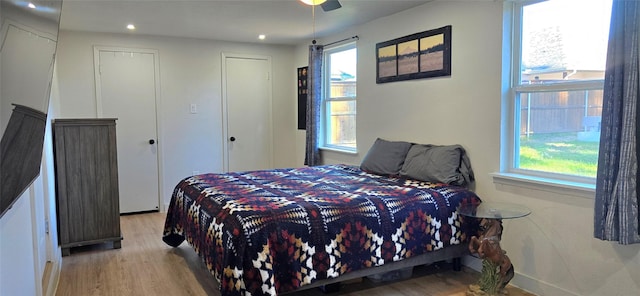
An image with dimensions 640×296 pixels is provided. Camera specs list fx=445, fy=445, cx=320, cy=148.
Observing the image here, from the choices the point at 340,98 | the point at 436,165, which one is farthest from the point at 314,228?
the point at 340,98

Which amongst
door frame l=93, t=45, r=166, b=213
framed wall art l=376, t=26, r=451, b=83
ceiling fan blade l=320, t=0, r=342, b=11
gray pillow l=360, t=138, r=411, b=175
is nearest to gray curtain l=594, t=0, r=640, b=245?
framed wall art l=376, t=26, r=451, b=83

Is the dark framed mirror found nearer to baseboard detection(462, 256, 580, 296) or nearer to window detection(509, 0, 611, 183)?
window detection(509, 0, 611, 183)

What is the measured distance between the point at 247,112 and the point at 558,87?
3963 millimetres

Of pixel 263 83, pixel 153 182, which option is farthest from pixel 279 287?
pixel 263 83

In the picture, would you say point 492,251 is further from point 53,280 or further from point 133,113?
point 133,113

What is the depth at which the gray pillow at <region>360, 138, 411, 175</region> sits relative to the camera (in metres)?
3.87

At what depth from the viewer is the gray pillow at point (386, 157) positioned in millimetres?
3869

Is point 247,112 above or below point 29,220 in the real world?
above

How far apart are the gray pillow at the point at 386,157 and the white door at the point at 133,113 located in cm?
274

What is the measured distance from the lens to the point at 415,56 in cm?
396

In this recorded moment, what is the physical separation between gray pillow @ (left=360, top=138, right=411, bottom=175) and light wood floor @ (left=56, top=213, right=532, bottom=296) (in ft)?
2.95

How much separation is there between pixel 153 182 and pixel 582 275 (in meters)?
4.54

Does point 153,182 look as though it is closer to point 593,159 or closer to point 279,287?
point 279,287

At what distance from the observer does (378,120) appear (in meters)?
4.50
